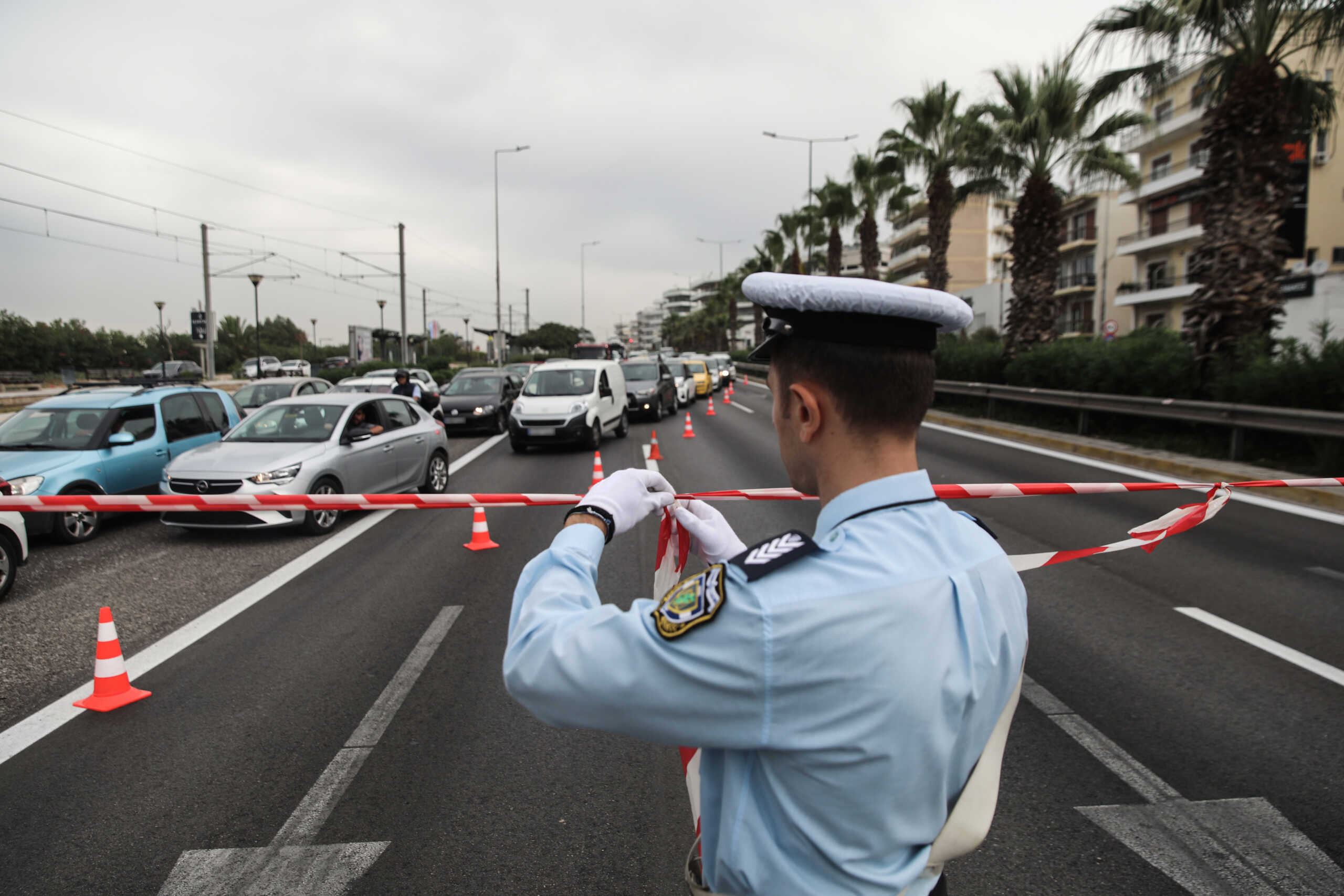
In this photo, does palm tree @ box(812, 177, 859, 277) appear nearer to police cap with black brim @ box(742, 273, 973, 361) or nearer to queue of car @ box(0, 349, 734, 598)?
queue of car @ box(0, 349, 734, 598)

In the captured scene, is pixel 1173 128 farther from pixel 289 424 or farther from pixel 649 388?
pixel 289 424

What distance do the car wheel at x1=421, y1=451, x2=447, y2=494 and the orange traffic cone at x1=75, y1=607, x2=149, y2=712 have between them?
265 inches

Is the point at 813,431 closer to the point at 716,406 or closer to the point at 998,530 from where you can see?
the point at 998,530

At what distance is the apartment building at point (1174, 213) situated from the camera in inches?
1549

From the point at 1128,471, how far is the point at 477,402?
14.0 m

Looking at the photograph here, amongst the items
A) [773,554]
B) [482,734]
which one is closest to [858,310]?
[773,554]

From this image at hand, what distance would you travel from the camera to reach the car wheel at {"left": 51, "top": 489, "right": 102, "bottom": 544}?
8.45 m

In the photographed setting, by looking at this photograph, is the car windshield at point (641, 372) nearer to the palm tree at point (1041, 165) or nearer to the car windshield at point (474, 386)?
the car windshield at point (474, 386)

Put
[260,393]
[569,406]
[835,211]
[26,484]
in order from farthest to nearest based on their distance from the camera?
[835,211] → [260,393] → [569,406] → [26,484]

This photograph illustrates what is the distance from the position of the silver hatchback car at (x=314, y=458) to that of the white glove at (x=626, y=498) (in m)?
7.62

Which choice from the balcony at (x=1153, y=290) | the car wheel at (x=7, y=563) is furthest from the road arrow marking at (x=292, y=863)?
the balcony at (x=1153, y=290)

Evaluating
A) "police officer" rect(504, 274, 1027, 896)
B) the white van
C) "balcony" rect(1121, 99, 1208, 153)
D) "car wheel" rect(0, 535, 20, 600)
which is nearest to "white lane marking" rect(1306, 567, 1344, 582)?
"police officer" rect(504, 274, 1027, 896)

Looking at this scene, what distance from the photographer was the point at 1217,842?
3.01m

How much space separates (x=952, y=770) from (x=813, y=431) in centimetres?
58
